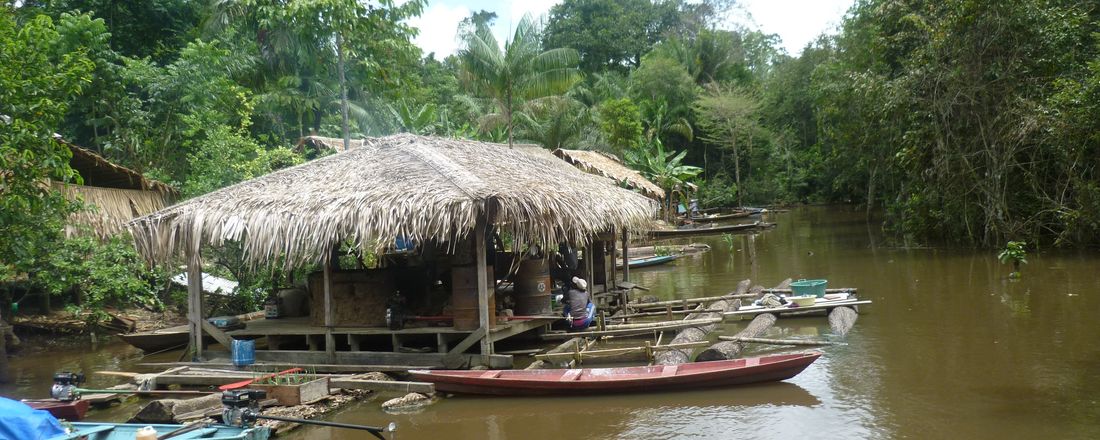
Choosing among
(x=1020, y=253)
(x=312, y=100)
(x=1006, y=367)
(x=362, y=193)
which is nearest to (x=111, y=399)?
(x=362, y=193)

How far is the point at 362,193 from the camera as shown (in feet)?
30.5

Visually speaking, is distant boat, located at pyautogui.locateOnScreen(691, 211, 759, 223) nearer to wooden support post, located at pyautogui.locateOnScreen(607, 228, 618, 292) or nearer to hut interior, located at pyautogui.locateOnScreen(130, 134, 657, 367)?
wooden support post, located at pyautogui.locateOnScreen(607, 228, 618, 292)

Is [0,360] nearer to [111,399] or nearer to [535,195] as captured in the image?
[111,399]

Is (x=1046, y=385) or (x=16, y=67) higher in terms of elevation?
(x=16, y=67)

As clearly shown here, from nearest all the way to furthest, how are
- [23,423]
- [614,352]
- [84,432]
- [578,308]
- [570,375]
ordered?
[23,423]
[84,432]
[570,375]
[614,352]
[578,308]

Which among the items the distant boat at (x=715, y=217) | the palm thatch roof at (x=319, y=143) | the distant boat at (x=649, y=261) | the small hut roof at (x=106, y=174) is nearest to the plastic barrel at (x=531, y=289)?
the small hut roof at (x=106, y=174)

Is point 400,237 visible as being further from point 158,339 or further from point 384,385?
point 158,339

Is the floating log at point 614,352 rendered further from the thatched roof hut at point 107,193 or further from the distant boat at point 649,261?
the distant boat at point 649,261

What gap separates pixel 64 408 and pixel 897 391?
317 inches

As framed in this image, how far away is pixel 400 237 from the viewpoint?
969 cm

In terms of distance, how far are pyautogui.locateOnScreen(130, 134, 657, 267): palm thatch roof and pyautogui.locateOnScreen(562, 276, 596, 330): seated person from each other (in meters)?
0.84

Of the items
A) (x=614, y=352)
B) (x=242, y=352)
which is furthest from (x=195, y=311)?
(x=614, y=352)

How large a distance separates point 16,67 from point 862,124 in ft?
67.3

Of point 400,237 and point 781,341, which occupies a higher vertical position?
point 400,237
